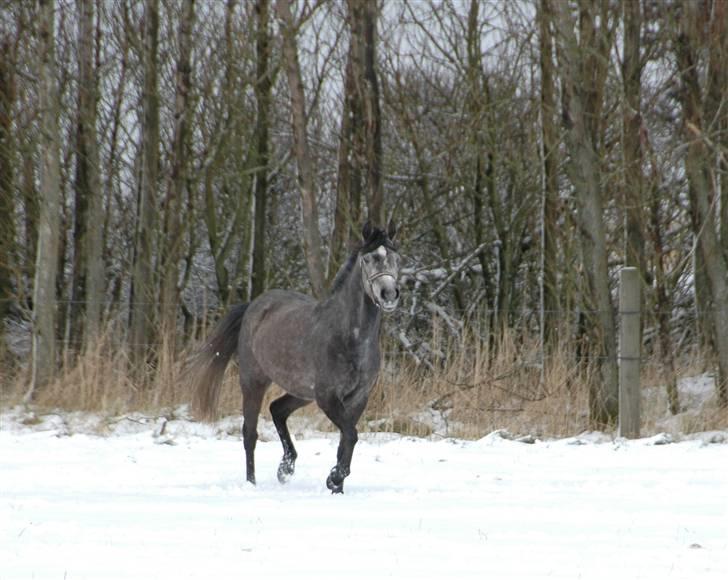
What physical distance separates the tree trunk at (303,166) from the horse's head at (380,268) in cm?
566

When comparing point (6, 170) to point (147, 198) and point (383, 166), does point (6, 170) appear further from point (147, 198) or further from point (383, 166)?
point (383, 166)

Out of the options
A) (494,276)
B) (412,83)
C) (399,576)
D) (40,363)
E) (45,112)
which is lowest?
(399,576)

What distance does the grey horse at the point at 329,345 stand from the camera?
622cm

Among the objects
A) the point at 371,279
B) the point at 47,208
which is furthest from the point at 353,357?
the point at 47,208

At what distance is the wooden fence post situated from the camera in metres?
9.36

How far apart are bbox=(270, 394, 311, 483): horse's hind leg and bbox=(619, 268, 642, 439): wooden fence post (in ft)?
10.9

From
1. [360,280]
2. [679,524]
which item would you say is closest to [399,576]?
[679,524]

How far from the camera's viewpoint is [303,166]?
39.4 feet

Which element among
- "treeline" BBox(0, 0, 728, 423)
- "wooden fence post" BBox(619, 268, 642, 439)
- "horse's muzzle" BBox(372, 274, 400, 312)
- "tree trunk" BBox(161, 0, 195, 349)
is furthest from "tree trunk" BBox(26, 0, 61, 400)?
"horse's muzzle" BBox(372, 274, 400, 312)

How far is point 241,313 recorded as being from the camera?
7871 millimetres

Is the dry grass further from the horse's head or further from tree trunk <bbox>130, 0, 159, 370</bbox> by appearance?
the horse's head

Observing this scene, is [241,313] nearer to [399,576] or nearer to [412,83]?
[399,576]

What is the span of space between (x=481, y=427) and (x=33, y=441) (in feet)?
13.1

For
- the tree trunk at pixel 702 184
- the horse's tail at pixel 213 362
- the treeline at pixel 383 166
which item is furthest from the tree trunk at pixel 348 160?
the horse's tail at pixel 213 362
